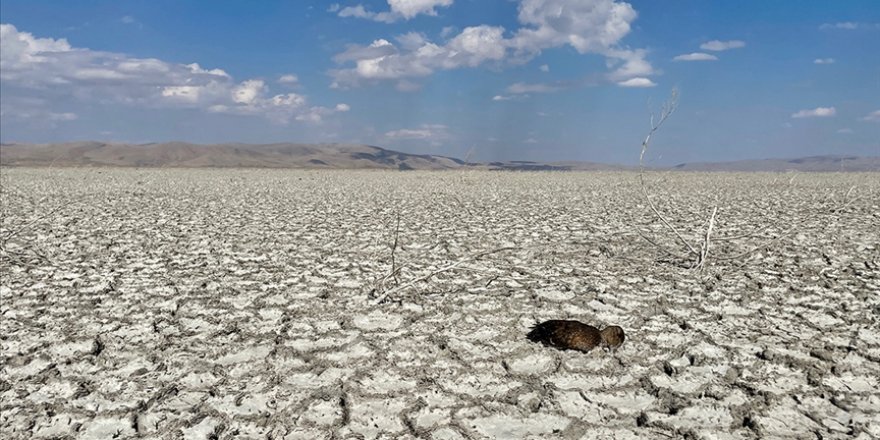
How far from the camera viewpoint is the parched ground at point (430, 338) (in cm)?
163

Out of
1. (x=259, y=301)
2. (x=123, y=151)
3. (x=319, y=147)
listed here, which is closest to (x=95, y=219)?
(x=259, y=301)

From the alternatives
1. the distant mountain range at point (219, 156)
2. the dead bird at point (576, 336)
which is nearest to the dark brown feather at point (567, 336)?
the dead bird at point (576, 336)

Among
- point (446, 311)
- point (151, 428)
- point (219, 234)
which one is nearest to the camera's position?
point (151, 428)

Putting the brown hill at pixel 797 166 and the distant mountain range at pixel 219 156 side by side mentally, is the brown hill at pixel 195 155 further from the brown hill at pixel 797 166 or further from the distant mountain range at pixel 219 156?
the brown hill at pixel 797 166

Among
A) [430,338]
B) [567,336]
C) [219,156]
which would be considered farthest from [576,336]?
[219,156]

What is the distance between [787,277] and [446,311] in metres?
1.78

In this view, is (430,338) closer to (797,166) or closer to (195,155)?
(797,166)

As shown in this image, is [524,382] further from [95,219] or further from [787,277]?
[95,219]

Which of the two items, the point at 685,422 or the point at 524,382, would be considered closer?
the point at 685,422

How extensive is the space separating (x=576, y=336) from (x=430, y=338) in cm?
53

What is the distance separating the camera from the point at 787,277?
9.81ft

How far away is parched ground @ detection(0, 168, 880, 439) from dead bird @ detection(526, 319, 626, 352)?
0.05 meters

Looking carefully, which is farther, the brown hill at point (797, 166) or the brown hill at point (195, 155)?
the brown hill at point (195, 155)

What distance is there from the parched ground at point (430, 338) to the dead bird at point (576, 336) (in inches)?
2.0
